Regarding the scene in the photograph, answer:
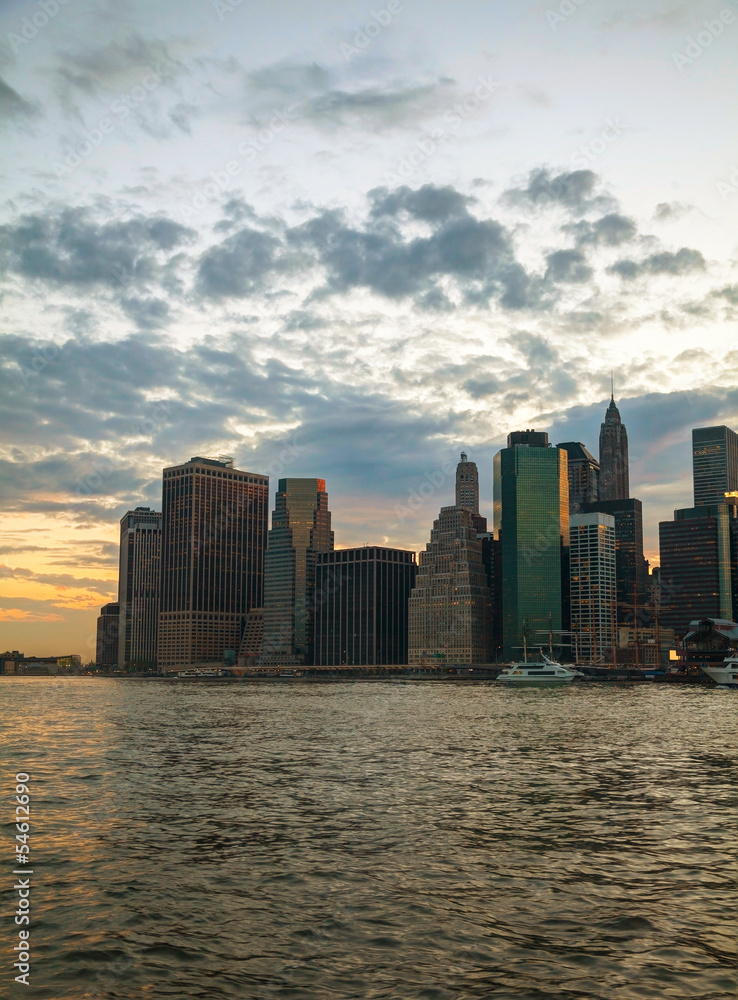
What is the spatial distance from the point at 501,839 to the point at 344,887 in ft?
33.7

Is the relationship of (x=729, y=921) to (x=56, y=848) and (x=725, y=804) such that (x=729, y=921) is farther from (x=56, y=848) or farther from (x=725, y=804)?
(x=56, y=848)

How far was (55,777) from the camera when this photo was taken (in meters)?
59.9

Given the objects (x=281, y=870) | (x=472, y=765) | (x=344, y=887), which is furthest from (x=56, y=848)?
(x=472, y=765)

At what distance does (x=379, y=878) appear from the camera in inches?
1282

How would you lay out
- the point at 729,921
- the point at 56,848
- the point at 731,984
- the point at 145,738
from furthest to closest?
the point at 145,738, the point at 56,848, the point at 729,921, the point at 731,984

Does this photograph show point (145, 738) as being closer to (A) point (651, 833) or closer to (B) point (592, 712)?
(A) point (651, 833)

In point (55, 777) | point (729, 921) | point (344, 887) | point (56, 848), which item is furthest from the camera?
point (55, 777)

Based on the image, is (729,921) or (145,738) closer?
(729,921)

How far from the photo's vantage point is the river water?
23.6 metres

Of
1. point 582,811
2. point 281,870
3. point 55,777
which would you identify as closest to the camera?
point 281,870

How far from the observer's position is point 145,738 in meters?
93.1

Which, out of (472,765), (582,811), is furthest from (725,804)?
(472,765)

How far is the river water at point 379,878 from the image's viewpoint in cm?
2356

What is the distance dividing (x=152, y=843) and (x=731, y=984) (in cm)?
2496
